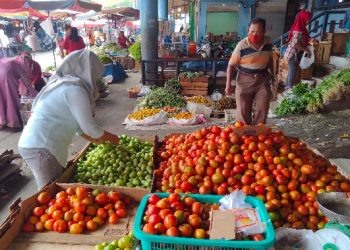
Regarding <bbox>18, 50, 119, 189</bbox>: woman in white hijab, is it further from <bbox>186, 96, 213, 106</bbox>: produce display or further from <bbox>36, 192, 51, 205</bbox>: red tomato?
<bbox>186, 96, 213, 106</bbox>: produce display

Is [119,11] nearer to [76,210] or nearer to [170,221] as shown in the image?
[76,210]

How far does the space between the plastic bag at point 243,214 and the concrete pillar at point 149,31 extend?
28.7 ft

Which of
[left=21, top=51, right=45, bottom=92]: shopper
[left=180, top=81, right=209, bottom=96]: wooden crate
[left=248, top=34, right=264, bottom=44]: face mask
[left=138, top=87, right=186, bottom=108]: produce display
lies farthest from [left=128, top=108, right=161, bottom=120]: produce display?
[left=248, top=34, right=264, bottom=44]: face mask

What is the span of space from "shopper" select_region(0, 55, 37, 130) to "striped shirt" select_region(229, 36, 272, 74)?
183 inches

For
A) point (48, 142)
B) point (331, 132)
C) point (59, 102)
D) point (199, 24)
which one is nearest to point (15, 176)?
point (48, 142)

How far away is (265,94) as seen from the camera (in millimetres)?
5227

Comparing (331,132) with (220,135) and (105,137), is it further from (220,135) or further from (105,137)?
(105,137)

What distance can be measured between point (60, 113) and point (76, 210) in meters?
0.94

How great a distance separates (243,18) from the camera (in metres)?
19.6

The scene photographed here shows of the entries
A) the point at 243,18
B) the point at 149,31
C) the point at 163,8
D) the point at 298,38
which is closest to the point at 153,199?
the point at 298,38

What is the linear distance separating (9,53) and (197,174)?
14803 millimetres

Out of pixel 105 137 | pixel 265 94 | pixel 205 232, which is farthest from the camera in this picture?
pixel 265 94

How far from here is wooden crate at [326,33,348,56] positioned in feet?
29.7

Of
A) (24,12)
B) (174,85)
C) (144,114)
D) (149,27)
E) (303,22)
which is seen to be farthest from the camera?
(24,12)
